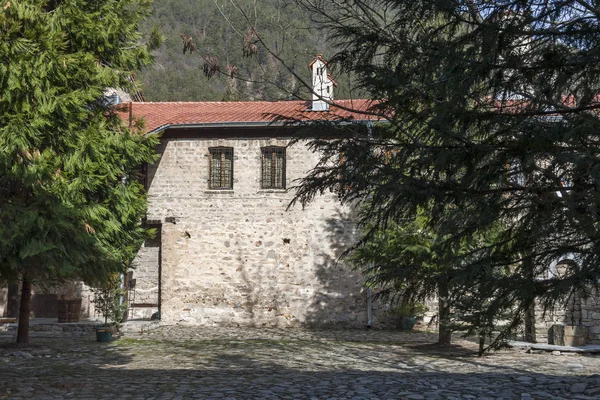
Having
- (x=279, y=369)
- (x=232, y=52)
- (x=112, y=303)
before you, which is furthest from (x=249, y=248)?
(x=232, y=52)

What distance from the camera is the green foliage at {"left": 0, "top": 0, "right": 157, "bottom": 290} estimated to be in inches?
350

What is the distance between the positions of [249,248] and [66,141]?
8961mm

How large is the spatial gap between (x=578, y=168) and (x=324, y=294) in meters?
14.7

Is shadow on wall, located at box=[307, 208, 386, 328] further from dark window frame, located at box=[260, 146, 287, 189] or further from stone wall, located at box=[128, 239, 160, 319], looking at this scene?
stone wall, located at box=[128, 239, 160, 319]

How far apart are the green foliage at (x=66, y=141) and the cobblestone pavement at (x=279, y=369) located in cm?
158

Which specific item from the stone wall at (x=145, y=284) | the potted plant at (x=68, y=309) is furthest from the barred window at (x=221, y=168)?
the stone wall at (x=145, y=284)

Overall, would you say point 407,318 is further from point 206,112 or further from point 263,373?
point 263,373

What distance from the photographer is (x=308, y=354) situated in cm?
1306

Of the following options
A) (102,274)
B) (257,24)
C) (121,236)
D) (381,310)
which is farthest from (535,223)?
(381,310)

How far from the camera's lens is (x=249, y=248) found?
63.2 feet

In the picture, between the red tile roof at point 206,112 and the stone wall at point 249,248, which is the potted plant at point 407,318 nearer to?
the stone wall at point 249,248

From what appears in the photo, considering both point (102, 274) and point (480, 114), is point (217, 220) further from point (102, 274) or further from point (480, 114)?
point (480, 114)

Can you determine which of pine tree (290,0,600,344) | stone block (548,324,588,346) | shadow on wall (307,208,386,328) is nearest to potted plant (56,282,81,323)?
shadow on wall (307,208,386,328)

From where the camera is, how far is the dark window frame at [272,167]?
19422 mm
